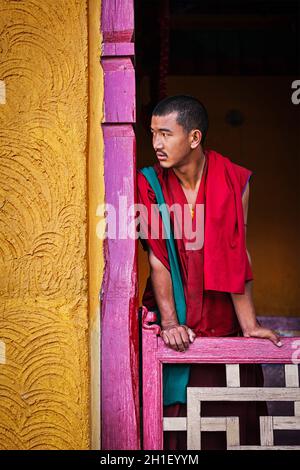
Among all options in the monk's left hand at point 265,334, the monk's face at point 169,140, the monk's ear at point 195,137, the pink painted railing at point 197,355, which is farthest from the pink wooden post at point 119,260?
the monk's left hand at point 265,334

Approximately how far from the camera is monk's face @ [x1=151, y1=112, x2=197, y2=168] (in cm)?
322

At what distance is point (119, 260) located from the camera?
117 inches

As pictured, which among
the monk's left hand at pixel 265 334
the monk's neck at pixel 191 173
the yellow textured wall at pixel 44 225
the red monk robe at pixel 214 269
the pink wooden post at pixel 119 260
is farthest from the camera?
the monk's neck at pixel 191 173

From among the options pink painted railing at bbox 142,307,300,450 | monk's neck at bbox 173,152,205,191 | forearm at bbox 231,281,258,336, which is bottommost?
pink painted railing at bbox 142,307,300,450

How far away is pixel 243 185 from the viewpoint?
131 inches

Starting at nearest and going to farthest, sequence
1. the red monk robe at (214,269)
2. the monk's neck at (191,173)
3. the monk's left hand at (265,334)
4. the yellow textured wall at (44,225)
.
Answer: the yellow textured wall at (44,225) < the monk's left hand at (265,334) < the red monk robe at (214,269) < the monk's neck at (191,173)

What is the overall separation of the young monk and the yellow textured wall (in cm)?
48

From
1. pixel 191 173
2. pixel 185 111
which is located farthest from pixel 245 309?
pixel 185 111

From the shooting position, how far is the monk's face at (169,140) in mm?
3225

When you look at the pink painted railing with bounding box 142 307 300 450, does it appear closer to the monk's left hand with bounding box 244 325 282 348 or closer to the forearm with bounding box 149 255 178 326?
the monk's left hand with bounding box 244 325 282 348

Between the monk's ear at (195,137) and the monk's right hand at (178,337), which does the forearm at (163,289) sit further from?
the monk's ear at (195,137)

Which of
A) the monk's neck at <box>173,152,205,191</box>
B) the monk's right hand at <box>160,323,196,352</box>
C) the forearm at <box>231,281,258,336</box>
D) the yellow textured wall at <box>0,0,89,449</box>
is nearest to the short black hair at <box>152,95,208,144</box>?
the monk's neck at <box>173,152,205,191</box>
